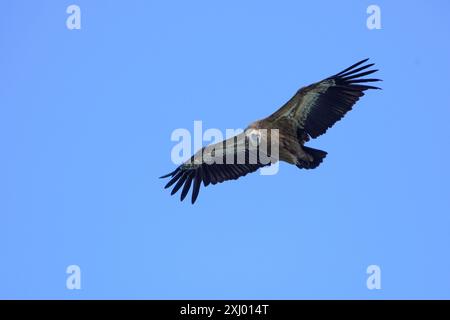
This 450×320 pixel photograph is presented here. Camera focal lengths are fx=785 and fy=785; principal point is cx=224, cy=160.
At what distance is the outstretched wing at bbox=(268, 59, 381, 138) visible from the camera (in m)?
14.1

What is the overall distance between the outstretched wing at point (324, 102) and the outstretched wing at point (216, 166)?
1.18 m

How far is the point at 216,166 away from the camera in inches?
608

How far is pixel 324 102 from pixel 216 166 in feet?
8.44

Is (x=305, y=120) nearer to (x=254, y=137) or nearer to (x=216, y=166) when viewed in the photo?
(x=254, y=137)

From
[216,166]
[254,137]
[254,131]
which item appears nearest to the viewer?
[254,131]

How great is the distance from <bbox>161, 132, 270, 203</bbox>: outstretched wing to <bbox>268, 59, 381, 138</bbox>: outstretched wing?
1175mm

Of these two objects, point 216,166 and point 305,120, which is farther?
point 216,166

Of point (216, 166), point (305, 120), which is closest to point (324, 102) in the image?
point (305, 120)

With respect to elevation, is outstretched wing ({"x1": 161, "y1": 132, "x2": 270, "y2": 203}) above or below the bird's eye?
below

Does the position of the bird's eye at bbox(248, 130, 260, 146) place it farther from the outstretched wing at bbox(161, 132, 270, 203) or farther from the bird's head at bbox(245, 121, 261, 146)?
the outstretched wing at bbox(161, 132, 270, 203)

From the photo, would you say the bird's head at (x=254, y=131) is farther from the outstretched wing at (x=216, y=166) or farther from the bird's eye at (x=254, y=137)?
the outstretched wing at (x=216, y=166)

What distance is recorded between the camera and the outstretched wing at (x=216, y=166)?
15.1 meters
